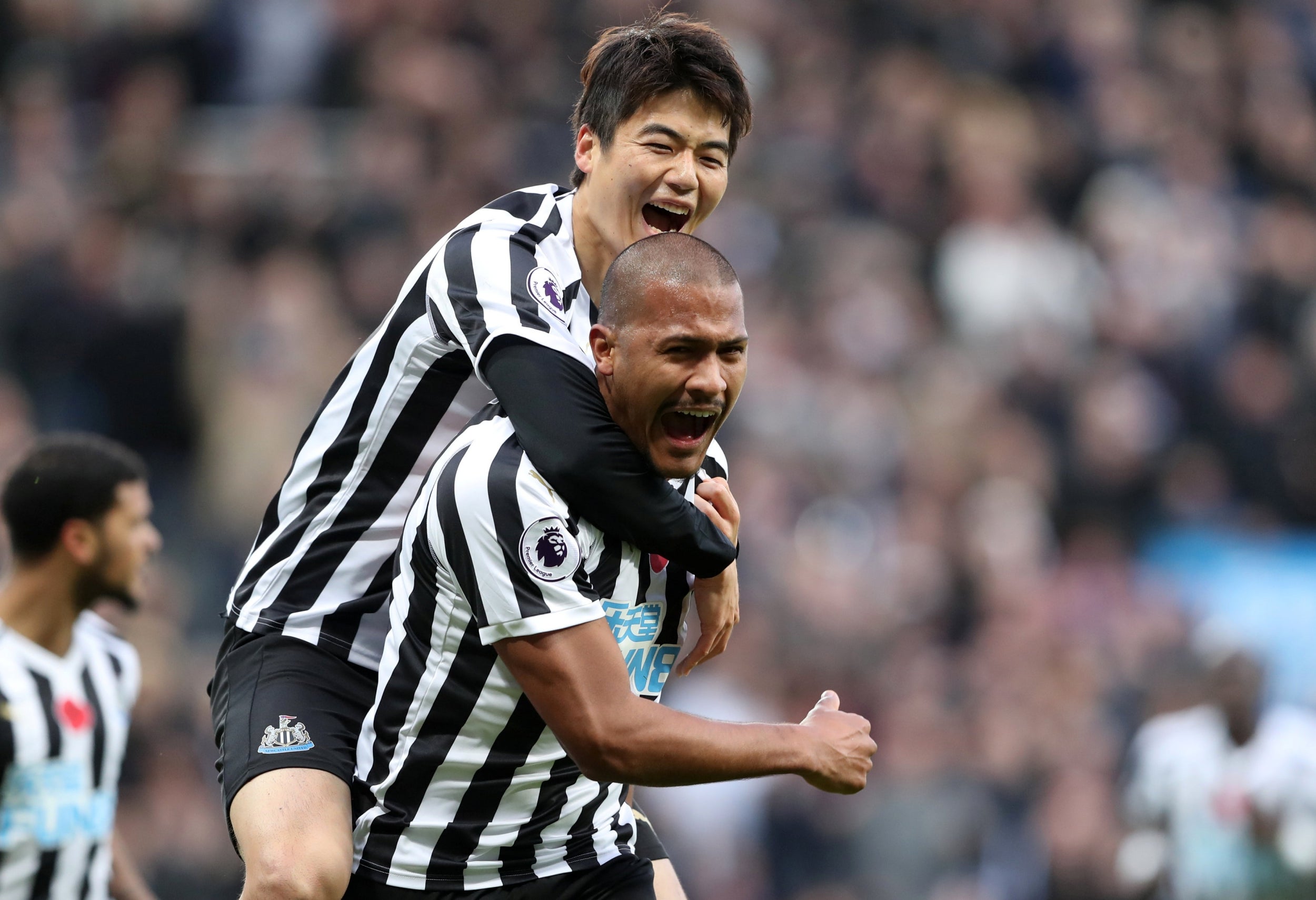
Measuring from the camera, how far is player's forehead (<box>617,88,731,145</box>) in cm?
375

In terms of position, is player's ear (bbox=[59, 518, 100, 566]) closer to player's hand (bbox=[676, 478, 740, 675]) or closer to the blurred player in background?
player's hand (bbox=[676, 478, 740, 675])

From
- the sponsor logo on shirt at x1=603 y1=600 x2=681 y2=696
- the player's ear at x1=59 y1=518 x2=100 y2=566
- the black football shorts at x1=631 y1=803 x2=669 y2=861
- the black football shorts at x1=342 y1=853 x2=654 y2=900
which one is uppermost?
the player's ear at x1=59 y1=518 x2=100 y2=566

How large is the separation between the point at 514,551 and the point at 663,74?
1.24 m

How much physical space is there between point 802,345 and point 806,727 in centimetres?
737

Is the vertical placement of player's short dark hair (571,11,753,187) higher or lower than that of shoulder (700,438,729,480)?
higher

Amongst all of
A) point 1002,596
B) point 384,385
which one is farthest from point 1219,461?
point 384,385

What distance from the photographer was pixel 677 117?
3.75m

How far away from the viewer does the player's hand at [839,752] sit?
3180 mm

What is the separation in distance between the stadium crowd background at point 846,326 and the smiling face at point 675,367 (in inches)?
211

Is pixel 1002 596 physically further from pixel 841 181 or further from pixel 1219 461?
pixel 841 181

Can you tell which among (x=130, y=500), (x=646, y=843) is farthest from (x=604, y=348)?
(x=130, y=500)

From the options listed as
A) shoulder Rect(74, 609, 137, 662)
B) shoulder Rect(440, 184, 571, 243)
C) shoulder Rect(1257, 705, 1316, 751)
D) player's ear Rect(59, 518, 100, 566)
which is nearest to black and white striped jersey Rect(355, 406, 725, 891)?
shoulder Rect(440, 184, 571, 243)

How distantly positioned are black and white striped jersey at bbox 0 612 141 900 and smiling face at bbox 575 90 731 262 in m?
2.62

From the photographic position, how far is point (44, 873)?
5.07 m
